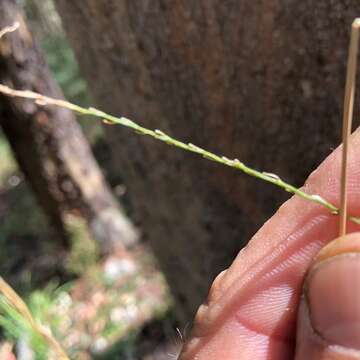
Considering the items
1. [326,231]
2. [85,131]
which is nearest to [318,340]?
[326,231]

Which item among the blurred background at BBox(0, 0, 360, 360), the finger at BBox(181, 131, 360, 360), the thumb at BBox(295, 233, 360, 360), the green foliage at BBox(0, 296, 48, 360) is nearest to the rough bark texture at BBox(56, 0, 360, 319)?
the blurred background at BBox(0, 0, 360, 360)

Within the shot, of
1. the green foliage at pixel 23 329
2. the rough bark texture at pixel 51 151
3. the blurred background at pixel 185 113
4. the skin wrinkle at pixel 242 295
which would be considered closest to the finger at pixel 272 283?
the skin wrinkle at pixel 242 295

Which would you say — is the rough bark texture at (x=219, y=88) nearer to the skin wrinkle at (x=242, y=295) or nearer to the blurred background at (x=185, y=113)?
the blurred background at (x=185, y=113)

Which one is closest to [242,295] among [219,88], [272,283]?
[272,283]

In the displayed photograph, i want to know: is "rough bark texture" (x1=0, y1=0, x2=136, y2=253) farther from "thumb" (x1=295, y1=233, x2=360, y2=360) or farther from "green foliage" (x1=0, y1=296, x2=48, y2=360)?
"thumb" (x1=295, y1=233, x2=360, y2=360)

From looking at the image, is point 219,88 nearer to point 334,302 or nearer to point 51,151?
point 334,302
